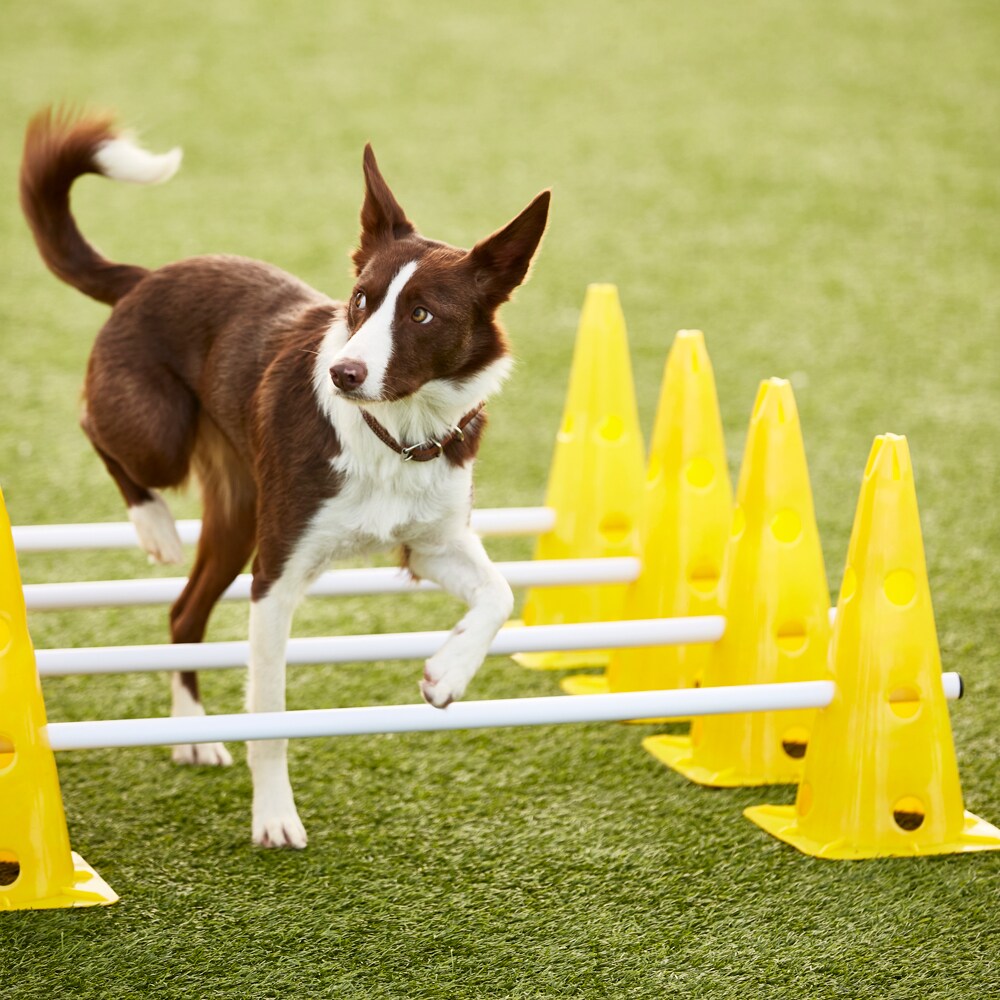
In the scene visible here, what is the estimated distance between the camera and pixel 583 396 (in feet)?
13.2

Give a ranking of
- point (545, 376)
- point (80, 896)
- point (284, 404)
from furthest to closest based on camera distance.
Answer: point (545, 376) → point (284, 404) → point (80, 896)

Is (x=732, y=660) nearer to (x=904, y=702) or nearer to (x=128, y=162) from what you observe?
(x=904, y=702)

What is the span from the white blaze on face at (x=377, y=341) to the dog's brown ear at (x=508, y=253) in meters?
0.13

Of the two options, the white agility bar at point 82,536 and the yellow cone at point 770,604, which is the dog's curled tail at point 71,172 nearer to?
the white agility bar at point 82,536

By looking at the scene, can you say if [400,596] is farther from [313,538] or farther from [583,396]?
[313,538]

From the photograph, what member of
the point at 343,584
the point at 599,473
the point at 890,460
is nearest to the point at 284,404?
the point at 343,584

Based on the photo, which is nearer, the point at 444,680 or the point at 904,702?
the point at 444,680

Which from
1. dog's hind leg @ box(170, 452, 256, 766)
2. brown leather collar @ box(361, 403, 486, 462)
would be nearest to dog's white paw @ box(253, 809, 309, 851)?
dog's hind leg @ box(170, 452, 256, 766)

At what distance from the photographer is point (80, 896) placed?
106 inches

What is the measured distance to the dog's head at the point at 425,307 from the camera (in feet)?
8.33

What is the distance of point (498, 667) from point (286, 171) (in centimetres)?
524

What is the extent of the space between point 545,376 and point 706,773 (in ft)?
10.2

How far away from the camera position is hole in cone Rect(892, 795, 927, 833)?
295cm

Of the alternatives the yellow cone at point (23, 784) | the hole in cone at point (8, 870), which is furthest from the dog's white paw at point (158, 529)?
the hole in cone at point (8, 870)
